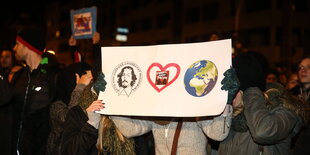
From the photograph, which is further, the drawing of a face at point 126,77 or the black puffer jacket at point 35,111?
the black puffer jacket at point 35,111

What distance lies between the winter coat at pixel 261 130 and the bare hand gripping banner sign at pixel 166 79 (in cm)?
41

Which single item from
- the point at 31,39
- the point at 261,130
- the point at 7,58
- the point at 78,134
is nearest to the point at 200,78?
the point at 261,130

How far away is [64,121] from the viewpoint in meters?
3.77

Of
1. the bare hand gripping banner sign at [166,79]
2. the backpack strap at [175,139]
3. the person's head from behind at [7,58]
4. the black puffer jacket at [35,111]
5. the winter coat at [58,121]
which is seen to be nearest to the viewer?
the bare hand gripping banner sign at [166,79]

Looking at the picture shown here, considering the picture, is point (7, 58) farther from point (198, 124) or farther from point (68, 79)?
point (198, 124)

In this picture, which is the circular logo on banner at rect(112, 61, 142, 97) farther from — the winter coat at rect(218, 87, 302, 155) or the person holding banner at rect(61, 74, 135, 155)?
the winter coat at rect(218, 87, 302, 155)

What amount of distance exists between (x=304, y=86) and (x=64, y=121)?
2.99 m

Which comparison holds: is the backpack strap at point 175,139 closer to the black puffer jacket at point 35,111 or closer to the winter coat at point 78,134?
the winter coat at point 78,134

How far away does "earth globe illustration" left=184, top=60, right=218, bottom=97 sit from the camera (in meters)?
3.05

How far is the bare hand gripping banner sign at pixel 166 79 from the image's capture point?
3.04 m

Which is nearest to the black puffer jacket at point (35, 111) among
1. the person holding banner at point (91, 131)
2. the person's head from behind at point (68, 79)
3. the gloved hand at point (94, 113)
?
the person's head from behind at point (68, 79)

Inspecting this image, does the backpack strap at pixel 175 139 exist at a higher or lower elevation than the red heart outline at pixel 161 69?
lower

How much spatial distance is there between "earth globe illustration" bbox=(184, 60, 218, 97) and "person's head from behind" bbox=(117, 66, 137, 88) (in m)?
0.48

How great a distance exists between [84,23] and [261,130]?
13.1ft
